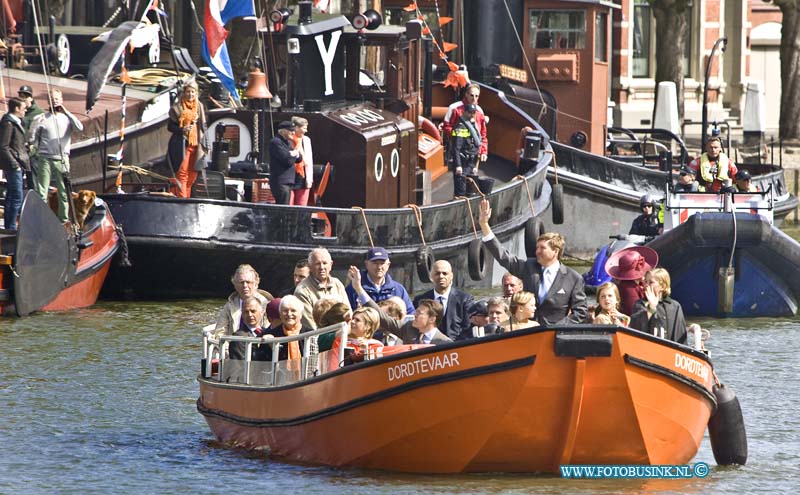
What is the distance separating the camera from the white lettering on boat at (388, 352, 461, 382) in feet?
37.0

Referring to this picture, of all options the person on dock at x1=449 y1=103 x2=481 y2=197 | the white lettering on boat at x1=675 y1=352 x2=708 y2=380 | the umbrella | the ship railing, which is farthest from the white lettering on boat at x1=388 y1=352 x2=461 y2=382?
the person on dock at x1=449 y1=103 x2=481 y2=197

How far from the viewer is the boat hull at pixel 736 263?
20281mm

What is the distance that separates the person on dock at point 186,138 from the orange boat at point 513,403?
27.4 ft

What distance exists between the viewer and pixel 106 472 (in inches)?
489

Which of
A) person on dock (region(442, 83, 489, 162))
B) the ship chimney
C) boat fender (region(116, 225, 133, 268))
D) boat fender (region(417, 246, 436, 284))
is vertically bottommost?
boat fender (region(417, 246, 436, 284))

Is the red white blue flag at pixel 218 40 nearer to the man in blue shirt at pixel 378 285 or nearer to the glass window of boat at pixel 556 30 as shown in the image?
the man in blue shirt at pixel 378 285

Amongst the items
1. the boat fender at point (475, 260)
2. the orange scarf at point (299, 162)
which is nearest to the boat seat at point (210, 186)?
the orange scarf at point (299, 162)

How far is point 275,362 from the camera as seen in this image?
12.2 m

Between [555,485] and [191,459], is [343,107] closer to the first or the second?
[191,459]

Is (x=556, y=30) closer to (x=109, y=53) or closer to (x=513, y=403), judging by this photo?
(x=109, y=53)

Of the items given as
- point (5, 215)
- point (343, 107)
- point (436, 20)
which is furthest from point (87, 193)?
point (436, 20)

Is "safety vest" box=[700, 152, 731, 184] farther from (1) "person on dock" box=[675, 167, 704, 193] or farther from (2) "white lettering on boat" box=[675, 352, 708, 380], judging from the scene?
(2) "white lettering on boat" box=[675, 352, 708, 380]

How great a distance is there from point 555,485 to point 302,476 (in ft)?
5.47

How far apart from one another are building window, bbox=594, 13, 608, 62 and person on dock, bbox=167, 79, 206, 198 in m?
9.36
